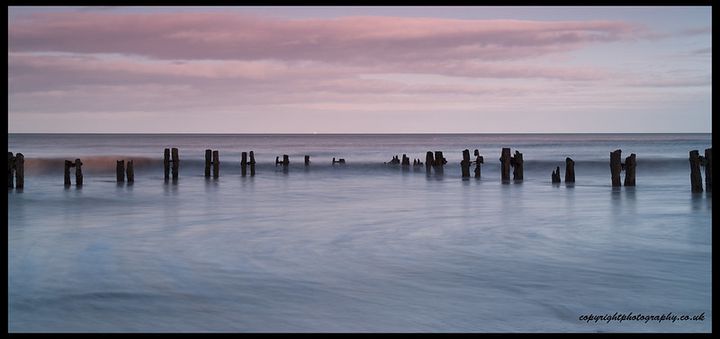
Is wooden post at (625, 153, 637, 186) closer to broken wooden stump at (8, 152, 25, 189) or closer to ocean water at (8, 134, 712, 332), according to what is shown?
ocean water at (8, 134, 712, 332)

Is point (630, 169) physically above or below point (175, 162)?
below

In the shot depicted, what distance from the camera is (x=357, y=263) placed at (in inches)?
415

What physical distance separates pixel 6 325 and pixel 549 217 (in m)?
11.2

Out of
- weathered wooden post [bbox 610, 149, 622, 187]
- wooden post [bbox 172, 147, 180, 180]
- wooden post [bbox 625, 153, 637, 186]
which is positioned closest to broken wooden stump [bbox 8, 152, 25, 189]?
wooden post [bbox 172, 147, 180, 180]

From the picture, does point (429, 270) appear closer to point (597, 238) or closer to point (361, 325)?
point (361, 325)

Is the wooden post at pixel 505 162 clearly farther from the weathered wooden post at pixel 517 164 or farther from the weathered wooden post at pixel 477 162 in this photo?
the weathered wooden post at pixel 477 162

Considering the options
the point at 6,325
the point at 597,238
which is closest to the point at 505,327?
the point at 6,325

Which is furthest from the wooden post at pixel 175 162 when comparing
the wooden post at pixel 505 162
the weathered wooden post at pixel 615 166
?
the weathered wooden post at pixel 615 166

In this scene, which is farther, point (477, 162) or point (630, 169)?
point (477, 162)

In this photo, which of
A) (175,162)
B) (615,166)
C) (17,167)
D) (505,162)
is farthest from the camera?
(175,162)

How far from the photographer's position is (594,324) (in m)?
7.10

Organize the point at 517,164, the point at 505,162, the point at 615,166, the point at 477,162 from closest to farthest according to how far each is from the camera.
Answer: the point at 615,166, the point at 505,162, the point at 517,164, the point at 477,162

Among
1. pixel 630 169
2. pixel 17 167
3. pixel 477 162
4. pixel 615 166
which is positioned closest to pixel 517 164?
pixel 477 162

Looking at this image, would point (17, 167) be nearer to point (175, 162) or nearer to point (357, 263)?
point (175, 162)
